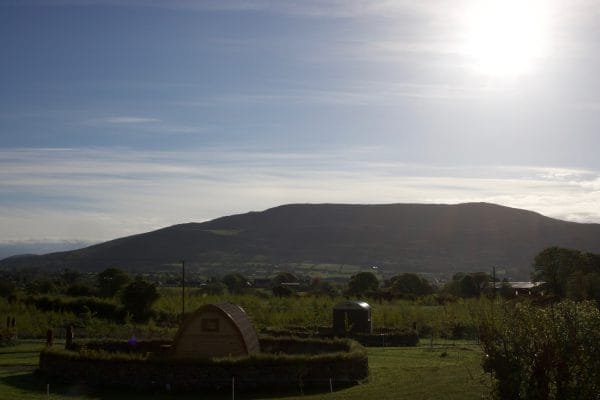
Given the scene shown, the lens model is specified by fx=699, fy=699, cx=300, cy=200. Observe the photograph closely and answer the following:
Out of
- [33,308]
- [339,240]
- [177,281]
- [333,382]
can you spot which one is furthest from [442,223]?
[333,382]

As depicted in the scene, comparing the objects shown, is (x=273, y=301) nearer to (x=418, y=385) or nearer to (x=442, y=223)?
(x=418, y=385)

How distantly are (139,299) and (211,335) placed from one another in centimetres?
2973

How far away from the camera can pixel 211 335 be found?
27.9 m

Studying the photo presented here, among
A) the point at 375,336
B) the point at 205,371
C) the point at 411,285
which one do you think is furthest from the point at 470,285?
the point at 205,371

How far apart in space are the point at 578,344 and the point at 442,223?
17823 cm

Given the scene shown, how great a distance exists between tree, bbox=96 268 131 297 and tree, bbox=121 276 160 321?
1418 centimetres

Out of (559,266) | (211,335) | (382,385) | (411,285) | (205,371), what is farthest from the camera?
(411,285)

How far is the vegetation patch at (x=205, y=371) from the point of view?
76.3 feet

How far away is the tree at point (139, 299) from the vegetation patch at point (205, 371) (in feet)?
102

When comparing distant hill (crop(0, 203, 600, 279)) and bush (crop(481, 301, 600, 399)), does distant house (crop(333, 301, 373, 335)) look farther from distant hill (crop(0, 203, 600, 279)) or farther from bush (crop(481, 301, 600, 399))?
distant hill (crop(0, 203, 600, 279))

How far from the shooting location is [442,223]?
188 metres

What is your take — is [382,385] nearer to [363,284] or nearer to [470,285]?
[363,284]

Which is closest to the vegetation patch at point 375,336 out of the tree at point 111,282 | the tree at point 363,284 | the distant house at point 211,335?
the distant house at point 211,335

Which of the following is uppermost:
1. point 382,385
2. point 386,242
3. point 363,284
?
point 386,242
